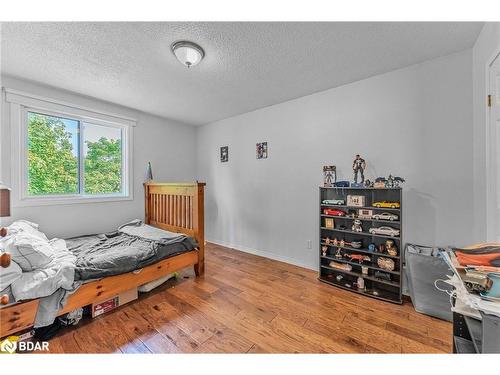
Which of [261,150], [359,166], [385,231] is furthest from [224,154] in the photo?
[385,231]

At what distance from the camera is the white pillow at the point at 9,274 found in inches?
51.0

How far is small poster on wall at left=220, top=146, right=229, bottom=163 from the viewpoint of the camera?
365 centimetres

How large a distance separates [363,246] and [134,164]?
336 cm

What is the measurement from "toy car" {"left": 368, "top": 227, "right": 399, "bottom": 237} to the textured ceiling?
1.59 m

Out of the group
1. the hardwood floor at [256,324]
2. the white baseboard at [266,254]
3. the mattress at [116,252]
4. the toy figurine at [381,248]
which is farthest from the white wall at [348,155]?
the mattress at [116,252]

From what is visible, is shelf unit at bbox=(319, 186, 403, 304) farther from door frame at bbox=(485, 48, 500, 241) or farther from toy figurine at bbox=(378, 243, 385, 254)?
door frame at bbox=(485, 48, 500, 241)

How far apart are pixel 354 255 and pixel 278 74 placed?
6.86 ft

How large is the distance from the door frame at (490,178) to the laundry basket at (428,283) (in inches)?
15.4

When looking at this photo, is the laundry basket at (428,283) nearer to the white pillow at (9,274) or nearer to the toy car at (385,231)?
the toy car at (385,231)

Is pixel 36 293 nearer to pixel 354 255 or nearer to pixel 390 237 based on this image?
pixel 354 255

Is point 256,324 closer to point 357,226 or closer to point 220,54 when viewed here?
point 357,226

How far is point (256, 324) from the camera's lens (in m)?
1.63
